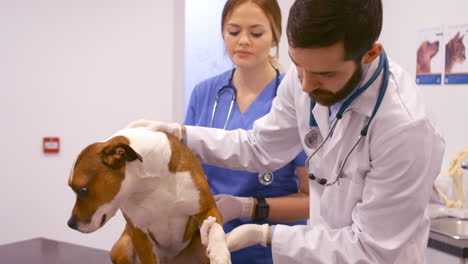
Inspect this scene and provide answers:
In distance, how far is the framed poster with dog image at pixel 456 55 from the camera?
8.69 ft

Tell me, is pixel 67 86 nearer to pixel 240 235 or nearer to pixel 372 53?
pixel 240 235

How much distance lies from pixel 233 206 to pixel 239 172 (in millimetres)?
179

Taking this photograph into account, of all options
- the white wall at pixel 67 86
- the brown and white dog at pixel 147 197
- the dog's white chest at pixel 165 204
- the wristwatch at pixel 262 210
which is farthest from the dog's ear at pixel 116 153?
the white wall at pixel 67 86

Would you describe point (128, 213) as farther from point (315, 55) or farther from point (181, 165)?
point (315, 55)

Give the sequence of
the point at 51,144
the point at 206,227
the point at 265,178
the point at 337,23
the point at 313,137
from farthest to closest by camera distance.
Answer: the point at 51,144 < the point at 265,178 < the point at 313,137 < the point at 206,227 < the point at 337,23

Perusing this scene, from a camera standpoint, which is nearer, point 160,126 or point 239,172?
point 160,126

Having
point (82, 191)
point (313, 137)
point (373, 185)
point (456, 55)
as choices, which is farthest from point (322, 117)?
point (456, 55)

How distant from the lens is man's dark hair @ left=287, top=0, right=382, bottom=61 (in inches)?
40.1

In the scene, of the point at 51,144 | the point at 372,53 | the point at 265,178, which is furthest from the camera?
the point at 51,144

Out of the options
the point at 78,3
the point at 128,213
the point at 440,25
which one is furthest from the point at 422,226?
the point at 78,3

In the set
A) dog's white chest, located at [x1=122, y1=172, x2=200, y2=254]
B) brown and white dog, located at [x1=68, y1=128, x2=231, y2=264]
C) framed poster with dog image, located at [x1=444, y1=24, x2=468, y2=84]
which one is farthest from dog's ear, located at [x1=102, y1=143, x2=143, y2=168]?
framed poster with dog image, located at [x1=444, y1=24, x2=468, y2=84]

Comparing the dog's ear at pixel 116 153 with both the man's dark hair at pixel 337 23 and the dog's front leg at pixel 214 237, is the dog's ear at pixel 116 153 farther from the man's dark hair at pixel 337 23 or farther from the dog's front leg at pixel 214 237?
the man's dark hair at pixel 337 23

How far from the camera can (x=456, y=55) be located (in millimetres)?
2682

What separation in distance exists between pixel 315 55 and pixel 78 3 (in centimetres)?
246
